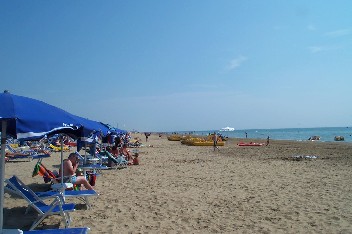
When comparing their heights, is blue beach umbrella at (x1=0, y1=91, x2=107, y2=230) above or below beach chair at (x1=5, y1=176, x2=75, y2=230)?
above

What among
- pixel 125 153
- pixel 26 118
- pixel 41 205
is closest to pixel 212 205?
pixel 41 205

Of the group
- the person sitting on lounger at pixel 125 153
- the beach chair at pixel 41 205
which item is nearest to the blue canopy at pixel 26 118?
the beach chair at pixel 41 205

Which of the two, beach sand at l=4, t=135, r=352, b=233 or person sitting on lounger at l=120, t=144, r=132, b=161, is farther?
person sitting on lounger at l=120, t=144, r=132, b=161

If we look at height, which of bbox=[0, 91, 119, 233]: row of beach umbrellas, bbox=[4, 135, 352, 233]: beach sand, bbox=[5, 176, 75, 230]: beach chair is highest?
bbox=[0, 91, 119, 233]: row of beach umbrellas

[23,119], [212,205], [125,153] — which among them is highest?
[23,119]

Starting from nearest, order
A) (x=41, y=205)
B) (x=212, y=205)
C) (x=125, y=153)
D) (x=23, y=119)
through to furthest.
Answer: (x=23, y=119) → (x=41, y=205) → (x=212, y=205) → (x=125, y=153)

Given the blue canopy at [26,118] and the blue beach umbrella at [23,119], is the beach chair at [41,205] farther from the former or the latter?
the blue canopy at [26,118]

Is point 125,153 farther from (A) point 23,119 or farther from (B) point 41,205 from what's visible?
(A) point 23,119

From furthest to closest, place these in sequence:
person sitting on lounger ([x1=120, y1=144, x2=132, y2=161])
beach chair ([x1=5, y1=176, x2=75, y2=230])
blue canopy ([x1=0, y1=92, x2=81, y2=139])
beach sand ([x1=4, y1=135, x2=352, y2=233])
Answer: person sitting on lounger ([x1=120, y1=144, x2=132, y2=161]) < beach sand ([x1=4, y1=135, x2=352, y2=233]) < beach chair ([x1=5, y1=176, x2=75, y2=230]) < blue canopy ([x1=0, y1=92, x2=81, y2=139])

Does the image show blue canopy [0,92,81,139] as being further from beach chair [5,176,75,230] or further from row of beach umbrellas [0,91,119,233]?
beach chair [5,176,75,230]

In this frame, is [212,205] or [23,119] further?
[212,205]

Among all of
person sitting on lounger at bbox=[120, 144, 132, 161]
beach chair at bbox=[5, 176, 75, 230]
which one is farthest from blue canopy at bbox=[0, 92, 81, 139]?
person sitting on lounger at bbox=[120, 144, 132, 161]

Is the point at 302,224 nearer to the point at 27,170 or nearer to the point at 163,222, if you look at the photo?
the point at 163,222

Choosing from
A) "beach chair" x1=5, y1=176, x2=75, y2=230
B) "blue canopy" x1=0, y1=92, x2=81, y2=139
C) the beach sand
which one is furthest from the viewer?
the beach sand
